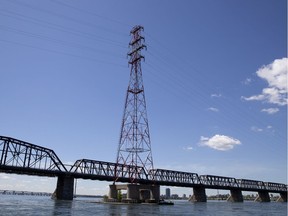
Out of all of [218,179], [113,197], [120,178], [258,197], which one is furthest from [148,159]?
[258,197]

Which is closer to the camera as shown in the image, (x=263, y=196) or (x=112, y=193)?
(x=112, y=193)

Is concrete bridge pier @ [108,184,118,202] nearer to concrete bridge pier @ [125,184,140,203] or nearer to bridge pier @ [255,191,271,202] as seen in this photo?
concrete bridge pier @ [125,184,140,203]

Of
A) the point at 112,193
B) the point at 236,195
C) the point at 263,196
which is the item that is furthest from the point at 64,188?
the point at 263,196

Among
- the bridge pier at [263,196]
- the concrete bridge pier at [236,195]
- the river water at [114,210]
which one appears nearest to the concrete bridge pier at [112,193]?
the river water at [114,210]

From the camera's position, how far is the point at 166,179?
140 m

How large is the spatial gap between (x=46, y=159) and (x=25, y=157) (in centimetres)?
867

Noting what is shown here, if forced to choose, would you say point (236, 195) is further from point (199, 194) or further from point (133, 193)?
point (133, 193)

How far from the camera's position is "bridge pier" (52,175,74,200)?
9944 cm

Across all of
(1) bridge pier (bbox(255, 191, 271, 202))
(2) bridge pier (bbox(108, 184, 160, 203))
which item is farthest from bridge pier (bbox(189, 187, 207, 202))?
(1) bridge pier (bbox(255, 191, 271, 202))

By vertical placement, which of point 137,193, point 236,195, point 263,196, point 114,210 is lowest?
point 114,210

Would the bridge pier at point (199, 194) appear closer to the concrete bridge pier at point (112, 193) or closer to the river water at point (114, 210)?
the concrete bridge pier at point (112, 193)

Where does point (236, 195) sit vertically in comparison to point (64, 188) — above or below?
below

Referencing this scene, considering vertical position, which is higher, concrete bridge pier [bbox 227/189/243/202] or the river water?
concrete bridge pier [bbox 227/189/243/202]

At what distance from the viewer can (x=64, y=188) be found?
101 metres
